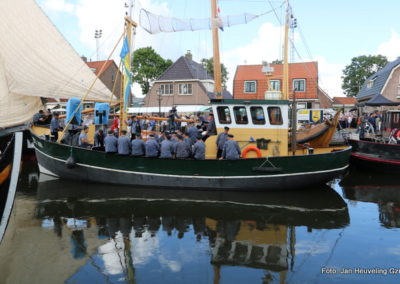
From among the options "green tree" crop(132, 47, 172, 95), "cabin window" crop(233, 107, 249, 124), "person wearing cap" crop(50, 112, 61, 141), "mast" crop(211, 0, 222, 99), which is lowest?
"person wearing cap" crop(50, 112, 61, 141)

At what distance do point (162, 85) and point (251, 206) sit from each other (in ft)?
101

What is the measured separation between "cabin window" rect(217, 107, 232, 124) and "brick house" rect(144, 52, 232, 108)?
25378 mm

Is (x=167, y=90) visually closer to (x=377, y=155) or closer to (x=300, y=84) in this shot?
(x=300, y=84)

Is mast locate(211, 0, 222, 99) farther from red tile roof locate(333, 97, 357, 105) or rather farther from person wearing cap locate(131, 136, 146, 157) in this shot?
red tile roof locate(333, 97, 357, 105)

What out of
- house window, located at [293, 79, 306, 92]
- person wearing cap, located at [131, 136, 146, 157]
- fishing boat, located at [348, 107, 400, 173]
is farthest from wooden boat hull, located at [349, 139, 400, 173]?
house window, located at [293, 79, 306, 92]

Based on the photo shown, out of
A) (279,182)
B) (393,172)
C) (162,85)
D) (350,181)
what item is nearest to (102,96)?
(279,182)

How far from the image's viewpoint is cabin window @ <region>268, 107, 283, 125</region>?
1173 cm

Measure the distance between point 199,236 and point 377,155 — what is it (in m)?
10.8

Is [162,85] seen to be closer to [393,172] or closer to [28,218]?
[393,172]

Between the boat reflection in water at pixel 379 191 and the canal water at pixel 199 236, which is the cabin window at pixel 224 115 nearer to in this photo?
the canal water at pixel 199 236

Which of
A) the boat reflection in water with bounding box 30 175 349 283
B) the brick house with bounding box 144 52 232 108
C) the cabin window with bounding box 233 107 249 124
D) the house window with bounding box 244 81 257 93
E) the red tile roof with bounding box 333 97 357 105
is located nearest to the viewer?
the boat reflection in water with bounding box 30 175 349 283

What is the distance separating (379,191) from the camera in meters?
12.5

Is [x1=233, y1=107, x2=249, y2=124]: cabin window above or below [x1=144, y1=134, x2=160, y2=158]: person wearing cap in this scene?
above

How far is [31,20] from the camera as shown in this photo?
1725 centimetres
